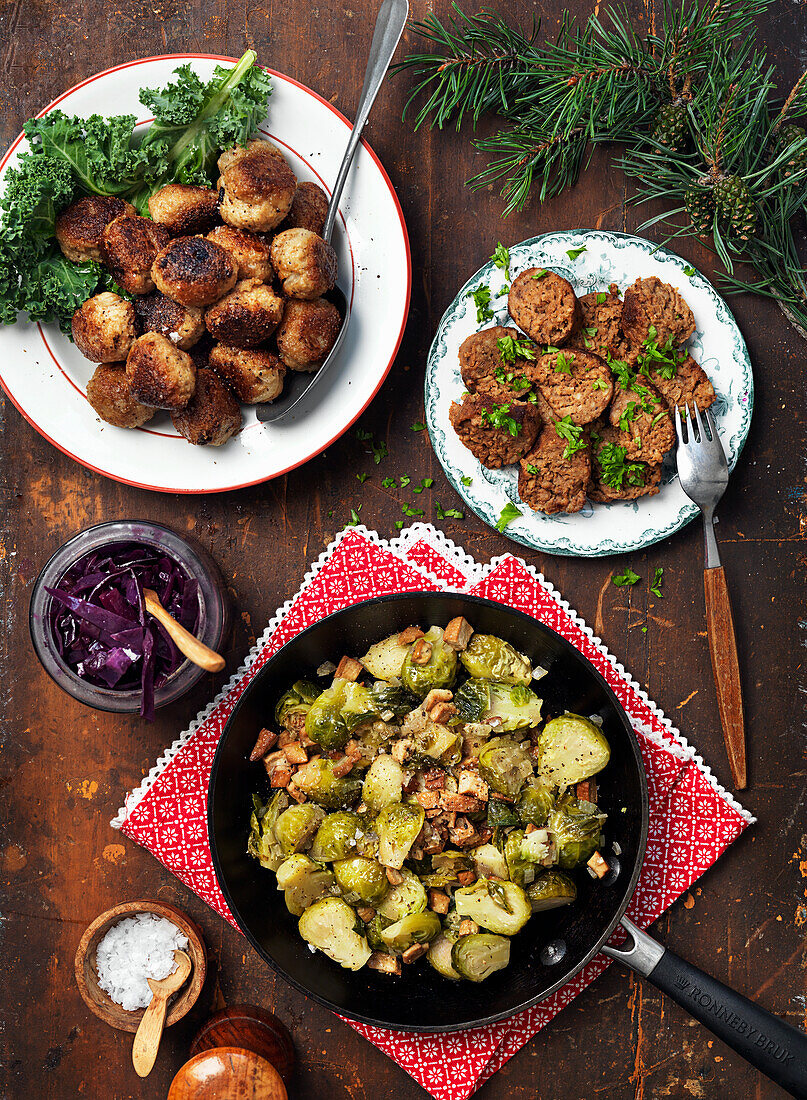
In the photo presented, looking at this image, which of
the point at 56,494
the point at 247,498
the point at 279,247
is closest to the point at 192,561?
the point at 247,498

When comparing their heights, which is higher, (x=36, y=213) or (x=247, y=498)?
(x=36, y=213)

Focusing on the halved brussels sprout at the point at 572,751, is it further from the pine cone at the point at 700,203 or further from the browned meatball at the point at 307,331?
the pine cone at the point at 700,203

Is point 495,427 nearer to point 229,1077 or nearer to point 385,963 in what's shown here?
point 385,963

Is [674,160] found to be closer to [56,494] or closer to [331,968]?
[56,494]


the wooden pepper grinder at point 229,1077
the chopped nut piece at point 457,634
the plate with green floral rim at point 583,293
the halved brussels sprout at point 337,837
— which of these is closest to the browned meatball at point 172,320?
the plate with green floral rim at point 583,293

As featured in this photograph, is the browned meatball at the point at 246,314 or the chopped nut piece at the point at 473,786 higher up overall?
the browned meatball at the point at 246,314

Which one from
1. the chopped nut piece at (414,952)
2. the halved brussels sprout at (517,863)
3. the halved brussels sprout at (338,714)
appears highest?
the halved brussels sprout at (338,714)

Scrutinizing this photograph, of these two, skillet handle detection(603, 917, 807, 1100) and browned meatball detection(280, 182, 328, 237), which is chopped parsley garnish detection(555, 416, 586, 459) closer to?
browned meatball detection(280, 182, 328, 237)

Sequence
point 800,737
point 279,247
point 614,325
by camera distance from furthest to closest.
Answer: point 800,737
point 614,325
point 279,247

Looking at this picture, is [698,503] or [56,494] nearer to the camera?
[698,503]
